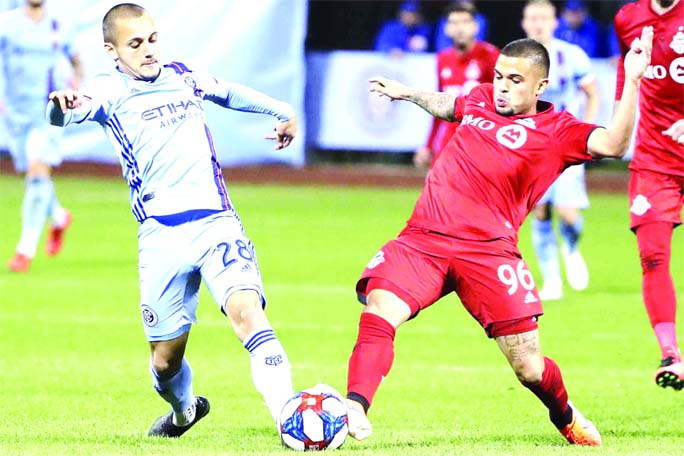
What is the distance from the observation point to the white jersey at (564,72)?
12586 mm

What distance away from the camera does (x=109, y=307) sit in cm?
1185

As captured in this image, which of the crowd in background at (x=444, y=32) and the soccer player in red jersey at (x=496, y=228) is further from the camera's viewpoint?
the crowd in background at (x=444, y=32)

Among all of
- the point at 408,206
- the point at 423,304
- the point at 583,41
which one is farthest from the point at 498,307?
the point at 583,41

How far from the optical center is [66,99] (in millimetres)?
6430

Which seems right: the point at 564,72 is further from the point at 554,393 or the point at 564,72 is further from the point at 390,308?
the point at 390,308

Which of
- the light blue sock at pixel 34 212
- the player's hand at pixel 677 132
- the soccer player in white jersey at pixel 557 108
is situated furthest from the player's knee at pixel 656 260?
the light blue sock at pixel 34 212

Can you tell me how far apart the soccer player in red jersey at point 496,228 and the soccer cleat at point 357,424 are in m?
0.15

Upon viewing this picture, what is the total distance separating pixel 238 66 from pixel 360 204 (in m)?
4.64

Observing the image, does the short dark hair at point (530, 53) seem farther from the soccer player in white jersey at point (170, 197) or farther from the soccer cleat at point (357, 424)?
the soccer cleat at point (357, 424)

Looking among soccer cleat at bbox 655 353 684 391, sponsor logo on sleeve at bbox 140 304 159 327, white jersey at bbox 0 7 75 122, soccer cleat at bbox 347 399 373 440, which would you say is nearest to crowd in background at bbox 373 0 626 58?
white jersey at bbox 0 7 75 122

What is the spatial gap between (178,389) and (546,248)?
20.7 feet

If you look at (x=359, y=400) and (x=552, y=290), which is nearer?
(x=359, y=400)

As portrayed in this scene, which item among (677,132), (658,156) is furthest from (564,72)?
(677,132)

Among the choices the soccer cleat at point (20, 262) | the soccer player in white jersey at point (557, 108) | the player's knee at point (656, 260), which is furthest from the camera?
the soccer cleat at point (20, 262)
